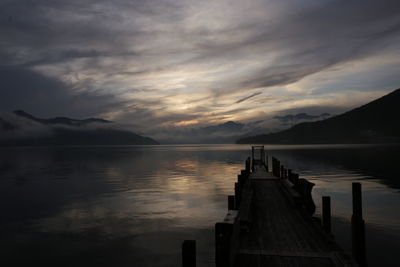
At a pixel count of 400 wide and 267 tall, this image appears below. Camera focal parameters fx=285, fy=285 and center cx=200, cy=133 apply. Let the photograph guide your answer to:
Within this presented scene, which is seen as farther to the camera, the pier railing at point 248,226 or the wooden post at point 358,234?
the wooden post at point 358,234

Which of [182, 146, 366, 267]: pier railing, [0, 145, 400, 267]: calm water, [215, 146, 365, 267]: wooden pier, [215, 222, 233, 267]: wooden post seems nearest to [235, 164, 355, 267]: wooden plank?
[215, 146, 365, 267]: wooden pier

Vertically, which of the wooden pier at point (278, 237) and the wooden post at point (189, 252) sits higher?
the wooden post at point (189, 252)

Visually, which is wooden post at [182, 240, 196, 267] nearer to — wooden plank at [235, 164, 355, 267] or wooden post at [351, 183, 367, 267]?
wooden plank at [235, 164, 355, 267]

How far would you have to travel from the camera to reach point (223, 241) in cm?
660

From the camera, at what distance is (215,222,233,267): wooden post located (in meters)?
6.49

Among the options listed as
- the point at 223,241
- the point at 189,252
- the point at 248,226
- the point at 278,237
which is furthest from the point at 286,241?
the point at 189,252

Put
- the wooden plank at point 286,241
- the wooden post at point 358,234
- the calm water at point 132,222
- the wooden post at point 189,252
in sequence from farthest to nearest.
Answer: the calm water at point 132,222 → the wooden post at point 358,234 → the wooden plank at point 286,241 → the wooden post at point 189,252

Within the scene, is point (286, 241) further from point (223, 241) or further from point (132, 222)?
point (132, 222)

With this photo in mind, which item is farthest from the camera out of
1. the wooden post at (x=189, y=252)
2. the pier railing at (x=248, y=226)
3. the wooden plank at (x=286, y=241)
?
the wooden plank at (x=286, y=241)

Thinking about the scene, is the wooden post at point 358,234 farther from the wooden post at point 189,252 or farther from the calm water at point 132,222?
the wooden post at point 189,252

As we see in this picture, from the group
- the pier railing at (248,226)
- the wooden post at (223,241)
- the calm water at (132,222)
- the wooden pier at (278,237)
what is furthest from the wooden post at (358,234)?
the wooden post at (223,241)

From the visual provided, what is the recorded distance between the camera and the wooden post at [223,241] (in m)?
6.49

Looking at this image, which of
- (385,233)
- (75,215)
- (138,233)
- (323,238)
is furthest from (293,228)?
(75,215)

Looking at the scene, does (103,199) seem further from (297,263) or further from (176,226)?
(297,263)
